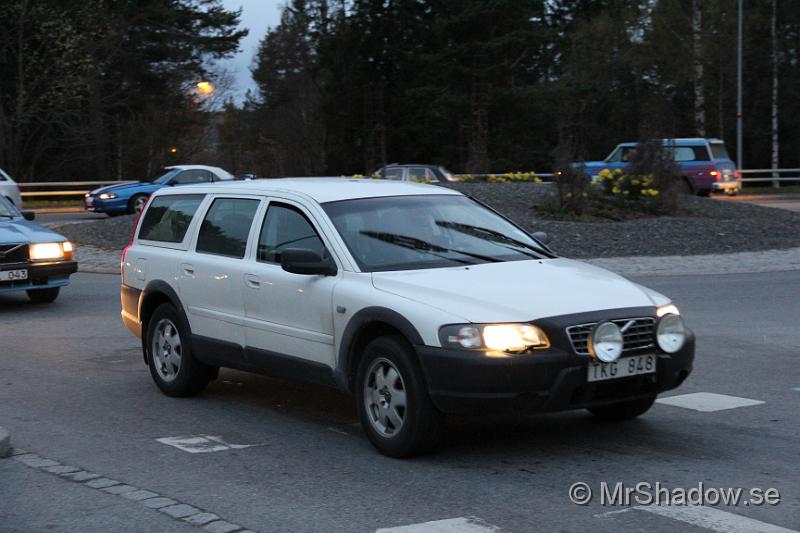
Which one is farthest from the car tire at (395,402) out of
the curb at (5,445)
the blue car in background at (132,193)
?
the blue car in background at (132,193)

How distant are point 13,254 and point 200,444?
7581 millimetres

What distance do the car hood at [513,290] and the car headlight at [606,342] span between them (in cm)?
13

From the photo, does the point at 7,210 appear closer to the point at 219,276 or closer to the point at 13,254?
the point at 13,254

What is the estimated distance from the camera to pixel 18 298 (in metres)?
15.5

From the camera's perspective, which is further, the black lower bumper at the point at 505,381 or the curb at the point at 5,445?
the curb at the point at 5,445

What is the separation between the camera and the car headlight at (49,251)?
1392 centimetres

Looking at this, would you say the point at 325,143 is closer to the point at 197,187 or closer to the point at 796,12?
the point at 796,12

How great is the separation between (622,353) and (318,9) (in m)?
59.6

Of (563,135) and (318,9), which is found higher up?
(318,9)

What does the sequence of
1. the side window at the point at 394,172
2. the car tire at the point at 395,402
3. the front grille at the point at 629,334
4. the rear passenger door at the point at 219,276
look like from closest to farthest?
the front grille at the point at 629,334
the car tire at the point at 395,402
the rear passenger door at the point at 219,276
the side window at the point at 394,172

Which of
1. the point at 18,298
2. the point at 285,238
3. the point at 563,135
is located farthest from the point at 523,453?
the point at 563,135

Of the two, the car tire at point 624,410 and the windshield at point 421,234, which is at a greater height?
the windshield at point 421,234

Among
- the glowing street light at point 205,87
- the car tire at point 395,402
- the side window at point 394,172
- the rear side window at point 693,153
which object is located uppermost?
the glowing street light at point 205,87

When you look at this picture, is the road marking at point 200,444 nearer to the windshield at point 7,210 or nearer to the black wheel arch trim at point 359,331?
the black wheel arch trim at point 359,331
